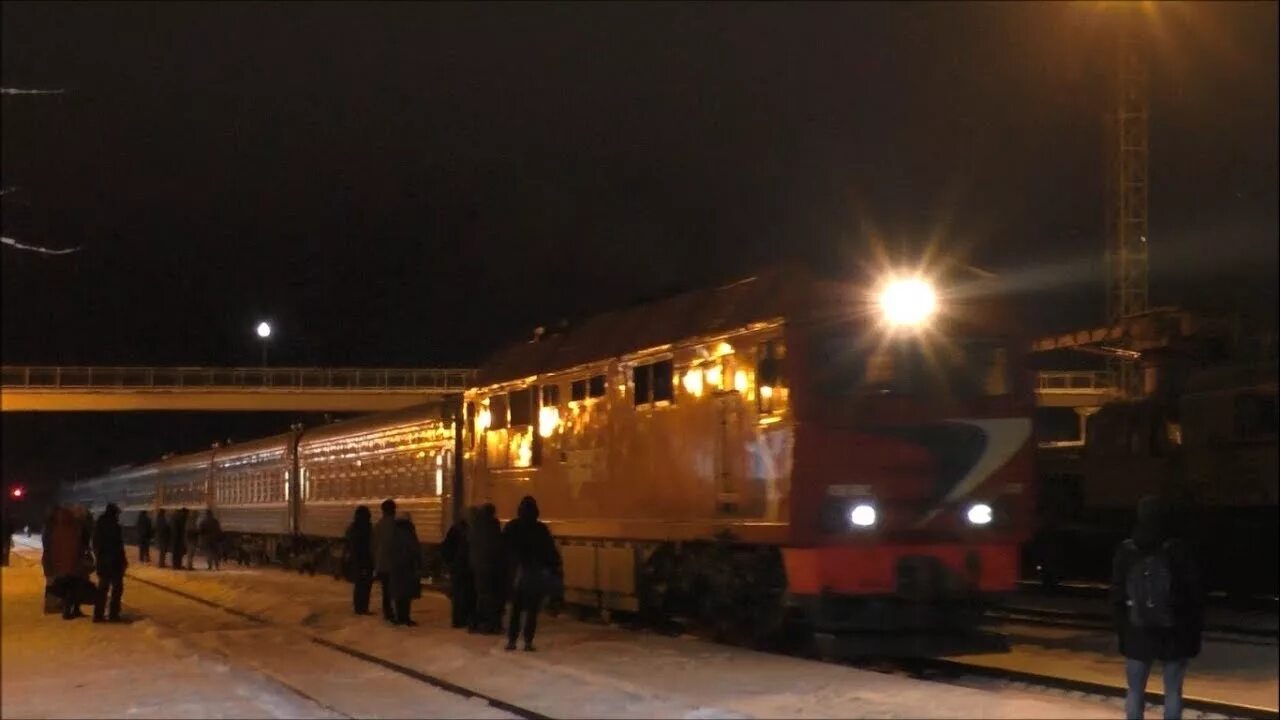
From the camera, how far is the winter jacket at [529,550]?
13.8 meters

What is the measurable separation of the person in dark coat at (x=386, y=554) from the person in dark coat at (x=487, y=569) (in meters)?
1.64

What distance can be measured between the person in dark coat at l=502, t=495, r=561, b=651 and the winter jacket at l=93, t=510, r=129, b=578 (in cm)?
612

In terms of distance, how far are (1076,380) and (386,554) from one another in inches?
1428

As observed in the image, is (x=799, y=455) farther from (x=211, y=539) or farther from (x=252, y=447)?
(x=252, y=447)

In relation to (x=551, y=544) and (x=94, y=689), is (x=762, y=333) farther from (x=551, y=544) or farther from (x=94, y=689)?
(x=94, y=689)

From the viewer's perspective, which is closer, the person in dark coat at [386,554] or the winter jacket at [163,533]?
the person in dark coat at [386,554]

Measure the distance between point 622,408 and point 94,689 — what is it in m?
6.32

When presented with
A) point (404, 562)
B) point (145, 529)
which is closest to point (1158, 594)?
point (404, 562)

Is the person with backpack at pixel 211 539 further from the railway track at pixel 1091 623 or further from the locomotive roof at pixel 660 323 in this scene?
the railway track at pixel 1091 623

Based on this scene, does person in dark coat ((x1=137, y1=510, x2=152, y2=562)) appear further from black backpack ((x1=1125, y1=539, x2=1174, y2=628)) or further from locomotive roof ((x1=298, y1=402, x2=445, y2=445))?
black backpack ((x1=1125, y1=539, x2=1174, y2=628))

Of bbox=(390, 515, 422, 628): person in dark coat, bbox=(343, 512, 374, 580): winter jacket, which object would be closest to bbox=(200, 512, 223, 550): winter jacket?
bbox=(343, 512, 374, 580): winter jacket

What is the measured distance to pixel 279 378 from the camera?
1933 inches

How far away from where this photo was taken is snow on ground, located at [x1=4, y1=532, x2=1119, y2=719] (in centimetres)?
989

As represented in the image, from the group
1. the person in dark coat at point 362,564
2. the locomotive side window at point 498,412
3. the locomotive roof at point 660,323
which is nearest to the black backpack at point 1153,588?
the locomotive roof at point 660,323
